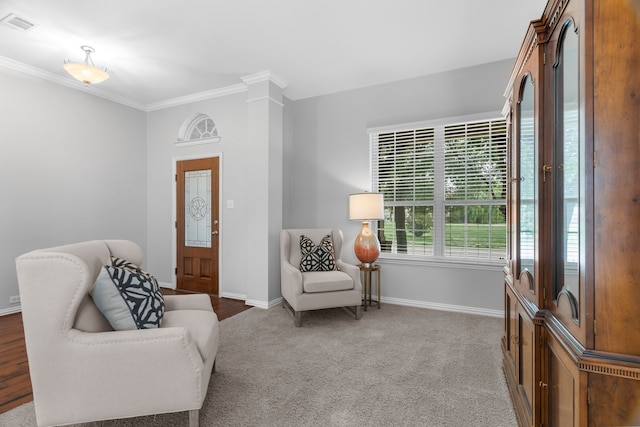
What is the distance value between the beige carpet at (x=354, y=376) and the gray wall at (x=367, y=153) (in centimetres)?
48

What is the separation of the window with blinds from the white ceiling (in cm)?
80

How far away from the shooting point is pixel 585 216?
1.08 m

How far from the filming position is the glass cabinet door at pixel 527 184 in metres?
1.60

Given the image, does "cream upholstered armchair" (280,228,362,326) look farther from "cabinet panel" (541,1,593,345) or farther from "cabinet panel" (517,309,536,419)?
"cabinet panel" (541,1,593,345)

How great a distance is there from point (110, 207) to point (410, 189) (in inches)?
164

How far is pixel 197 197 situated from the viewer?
15.8 feet

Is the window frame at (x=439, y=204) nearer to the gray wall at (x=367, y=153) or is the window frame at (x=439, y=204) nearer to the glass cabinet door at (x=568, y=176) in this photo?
the gray wall at (x=367, y=153)

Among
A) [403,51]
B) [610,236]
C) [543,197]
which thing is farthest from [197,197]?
[610,236]

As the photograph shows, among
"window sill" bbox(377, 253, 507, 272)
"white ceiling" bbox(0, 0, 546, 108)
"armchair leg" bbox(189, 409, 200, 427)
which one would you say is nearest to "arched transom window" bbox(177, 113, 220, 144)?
"white ceiling" bbox(0, 0, 546, 108)

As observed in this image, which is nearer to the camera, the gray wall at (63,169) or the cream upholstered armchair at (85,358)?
the cream upholstered armchair at (85,358)

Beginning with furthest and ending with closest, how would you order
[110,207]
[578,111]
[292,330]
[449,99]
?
[110,207] < [449,99] < [292,330] < [578,111]

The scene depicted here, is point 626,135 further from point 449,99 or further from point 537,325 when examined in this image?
point 449,99

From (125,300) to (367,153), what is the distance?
10.8 ft

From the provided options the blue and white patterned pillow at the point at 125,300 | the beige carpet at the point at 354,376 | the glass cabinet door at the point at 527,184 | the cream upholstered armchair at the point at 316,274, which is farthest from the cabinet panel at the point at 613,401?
the cream upholstered armchair at the point at 316,274
